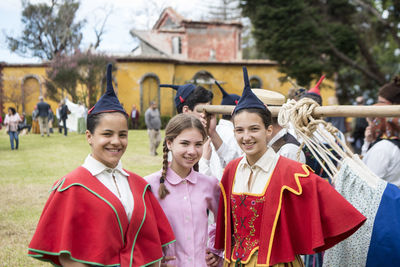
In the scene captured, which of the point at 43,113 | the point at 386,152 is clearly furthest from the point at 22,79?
the point at 386,152

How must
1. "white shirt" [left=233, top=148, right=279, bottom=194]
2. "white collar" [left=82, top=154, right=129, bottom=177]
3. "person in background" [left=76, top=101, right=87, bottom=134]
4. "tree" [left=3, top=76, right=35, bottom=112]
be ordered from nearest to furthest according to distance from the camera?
"white collar" [left=82, top=154, right=129, bottom=177]
"white shirt" [left=233, top=148, right=279, bottom=194]
"person in background" [left=76, top=101, right=87, bottom=134]
"tree" [left=3, top=76, right=35, bottom=112]

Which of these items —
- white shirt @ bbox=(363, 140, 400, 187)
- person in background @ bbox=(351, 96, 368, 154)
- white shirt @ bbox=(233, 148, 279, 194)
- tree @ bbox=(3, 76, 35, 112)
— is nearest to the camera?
white shirt @ bbox=(233, 148, 279, 194)

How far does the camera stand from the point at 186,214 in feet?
7.10

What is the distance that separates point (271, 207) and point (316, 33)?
15080 millimetres

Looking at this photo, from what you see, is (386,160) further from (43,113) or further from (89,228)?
(43,113)

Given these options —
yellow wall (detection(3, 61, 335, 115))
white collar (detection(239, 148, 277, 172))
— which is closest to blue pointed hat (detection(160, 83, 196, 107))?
white collar (detection(239, 148, 277, 172))

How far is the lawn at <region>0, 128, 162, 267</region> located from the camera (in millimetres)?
4684

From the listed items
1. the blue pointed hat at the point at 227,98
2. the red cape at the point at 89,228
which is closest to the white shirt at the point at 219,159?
the blue pointed hat at the point at 227,98

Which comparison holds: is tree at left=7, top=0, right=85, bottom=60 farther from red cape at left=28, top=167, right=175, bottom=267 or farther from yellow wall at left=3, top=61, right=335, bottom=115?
red cape at left=28, top=167, right=175, bottom=267

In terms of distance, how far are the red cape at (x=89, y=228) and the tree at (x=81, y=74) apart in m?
18.7

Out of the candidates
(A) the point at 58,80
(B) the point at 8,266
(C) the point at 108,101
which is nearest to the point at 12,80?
(A) the point at 58,80

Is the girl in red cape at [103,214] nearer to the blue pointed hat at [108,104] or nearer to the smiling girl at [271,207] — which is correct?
the blue pointed hat at [108,104]

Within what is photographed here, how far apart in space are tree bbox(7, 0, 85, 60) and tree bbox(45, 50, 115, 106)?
10.6 m

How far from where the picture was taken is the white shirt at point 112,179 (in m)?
1.89
